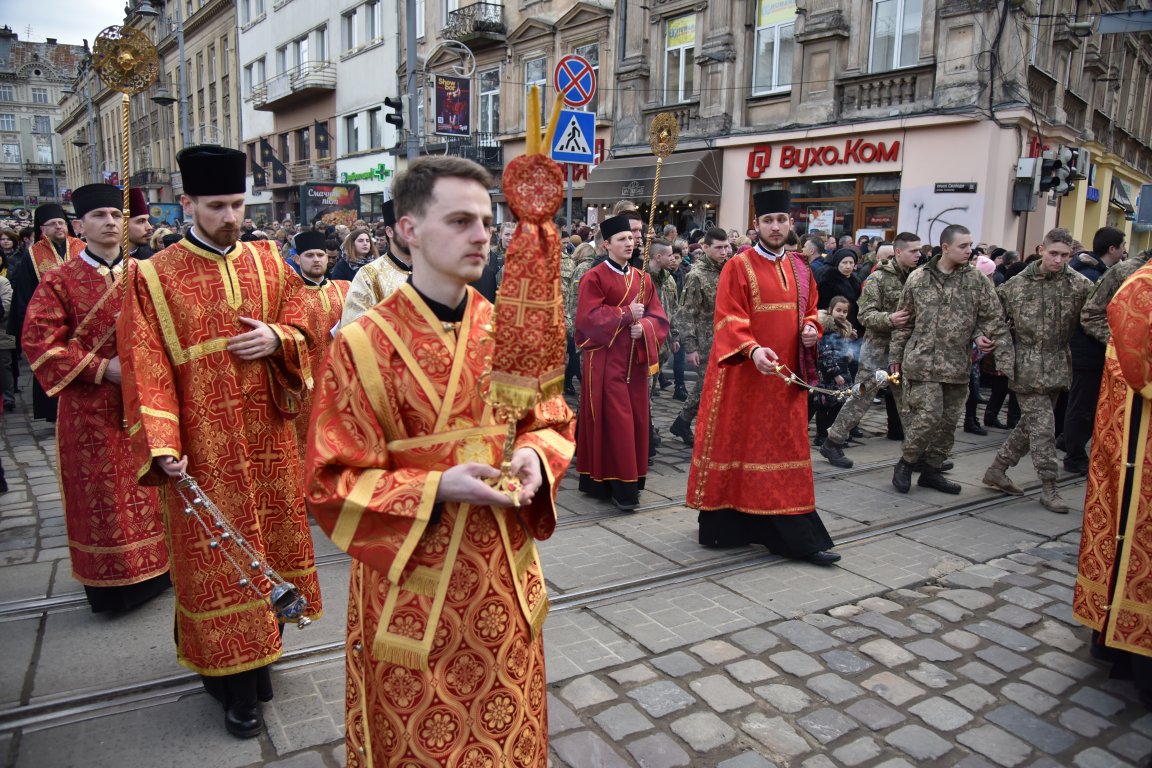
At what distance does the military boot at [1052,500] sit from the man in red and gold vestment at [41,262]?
7.40 meters

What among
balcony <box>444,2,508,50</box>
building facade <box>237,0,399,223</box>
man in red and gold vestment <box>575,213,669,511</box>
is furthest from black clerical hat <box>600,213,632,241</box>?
building facade <box>237,0,399,223</box>

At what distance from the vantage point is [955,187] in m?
15.2

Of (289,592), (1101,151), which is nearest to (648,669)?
(289,592)

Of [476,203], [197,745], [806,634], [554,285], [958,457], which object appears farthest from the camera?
[958,457]

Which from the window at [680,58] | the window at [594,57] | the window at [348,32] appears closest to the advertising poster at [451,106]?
the window at [680,58]

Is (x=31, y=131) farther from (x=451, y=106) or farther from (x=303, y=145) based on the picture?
(x=451, y=106)

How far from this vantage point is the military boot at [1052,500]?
6.47 m

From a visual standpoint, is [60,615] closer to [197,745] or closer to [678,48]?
[197,745]

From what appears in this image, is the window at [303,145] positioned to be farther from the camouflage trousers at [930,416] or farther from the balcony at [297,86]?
the camouflage trousers at [930,416]

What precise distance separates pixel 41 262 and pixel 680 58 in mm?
16189

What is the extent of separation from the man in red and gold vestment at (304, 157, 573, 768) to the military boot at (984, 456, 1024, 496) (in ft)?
19.6

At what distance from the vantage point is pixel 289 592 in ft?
9.20

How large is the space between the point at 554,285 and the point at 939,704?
2886 millimetres

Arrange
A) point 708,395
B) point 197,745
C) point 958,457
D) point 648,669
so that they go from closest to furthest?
point 197,745 < point 648,669 < point 708,395 < point 958,457
